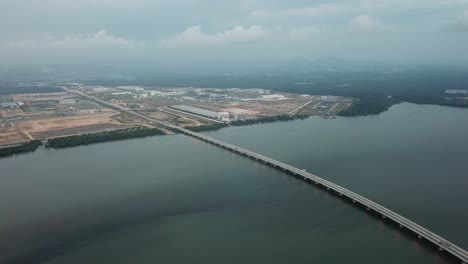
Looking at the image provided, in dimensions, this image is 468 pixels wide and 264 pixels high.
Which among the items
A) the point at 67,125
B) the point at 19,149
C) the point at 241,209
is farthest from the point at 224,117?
the point at 241,209

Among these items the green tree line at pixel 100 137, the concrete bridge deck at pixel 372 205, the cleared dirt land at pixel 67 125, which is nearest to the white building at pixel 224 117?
the green tree line at pixel 100 137

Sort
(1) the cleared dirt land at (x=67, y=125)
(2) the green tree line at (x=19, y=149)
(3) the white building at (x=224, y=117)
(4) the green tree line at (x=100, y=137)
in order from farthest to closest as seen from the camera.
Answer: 1. (3) the white building at (x=224, y=117)
2. (1) the cleared dirt land at (x=67, y=125)
3. (4) the green tree line at (x=100, y=137)
4. (2) the green tree line at (x=19, y=149)

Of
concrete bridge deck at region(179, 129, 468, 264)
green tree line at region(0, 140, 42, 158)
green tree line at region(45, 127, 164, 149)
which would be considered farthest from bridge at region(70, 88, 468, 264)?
green tree line at region(0, 140, 42, 158)

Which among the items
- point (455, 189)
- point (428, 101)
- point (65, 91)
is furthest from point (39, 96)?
point (455, 189)

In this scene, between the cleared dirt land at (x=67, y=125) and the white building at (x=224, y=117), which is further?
the white building at (x=224, y=117)

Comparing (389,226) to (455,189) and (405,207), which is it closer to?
(405,207)

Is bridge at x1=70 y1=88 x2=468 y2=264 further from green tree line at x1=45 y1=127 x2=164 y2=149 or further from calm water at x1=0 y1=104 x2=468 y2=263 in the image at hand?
green tree line at x1=45 y1=127 x2=164 y2=149

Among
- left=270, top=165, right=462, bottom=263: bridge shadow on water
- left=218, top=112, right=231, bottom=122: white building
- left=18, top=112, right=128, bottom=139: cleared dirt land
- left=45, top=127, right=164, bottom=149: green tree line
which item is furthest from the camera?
left=218, top=112, right=231, bottom=122: white building

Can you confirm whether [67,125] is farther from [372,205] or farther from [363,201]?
[372,205]

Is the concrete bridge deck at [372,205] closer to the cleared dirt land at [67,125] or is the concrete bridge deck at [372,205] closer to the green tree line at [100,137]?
the green tree line at [100,137]
